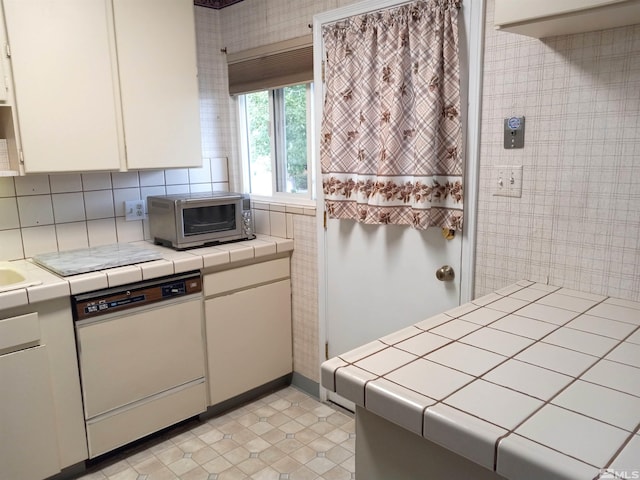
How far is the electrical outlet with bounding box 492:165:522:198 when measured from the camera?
1.78 metres

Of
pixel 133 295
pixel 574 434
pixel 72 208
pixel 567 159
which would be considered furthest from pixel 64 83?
pixel 574 434

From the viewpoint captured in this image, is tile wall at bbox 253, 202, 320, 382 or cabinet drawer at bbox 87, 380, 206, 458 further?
tile wall at bbox 253, 202, 320, 382

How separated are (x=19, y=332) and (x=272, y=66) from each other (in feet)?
5.94

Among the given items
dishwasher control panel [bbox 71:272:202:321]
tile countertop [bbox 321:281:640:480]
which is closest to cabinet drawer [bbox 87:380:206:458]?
dishwasher control panel [bbox 71:272:202:321]

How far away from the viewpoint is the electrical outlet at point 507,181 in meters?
1.78

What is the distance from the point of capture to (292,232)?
278cm

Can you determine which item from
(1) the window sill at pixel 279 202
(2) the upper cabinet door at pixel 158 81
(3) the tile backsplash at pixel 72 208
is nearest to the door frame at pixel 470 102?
(2) the upper cabinet door at pixel 158 81

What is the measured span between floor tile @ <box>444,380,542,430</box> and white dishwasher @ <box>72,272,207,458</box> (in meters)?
1.64

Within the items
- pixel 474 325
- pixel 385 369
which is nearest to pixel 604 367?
pixel 474 325

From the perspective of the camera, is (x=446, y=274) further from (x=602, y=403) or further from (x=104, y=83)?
(x=104, y=83)

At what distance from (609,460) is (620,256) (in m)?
0.98

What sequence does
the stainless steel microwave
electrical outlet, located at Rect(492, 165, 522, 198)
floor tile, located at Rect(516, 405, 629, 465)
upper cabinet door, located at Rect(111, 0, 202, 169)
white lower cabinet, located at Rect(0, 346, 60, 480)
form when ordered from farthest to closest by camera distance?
the stainless steel microwave, upper cabinet door, located at Rect(111, 0, 202, 169), white lower cabinet, located at Rect(0, 346, 60, 480), electrical outlet, located at Rect(492, 165, 522, 198), floor tile, located at Rect(516, 405, 629, 465)

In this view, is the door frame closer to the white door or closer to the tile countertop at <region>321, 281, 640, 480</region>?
the white door

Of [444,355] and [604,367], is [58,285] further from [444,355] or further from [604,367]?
[604,367]
